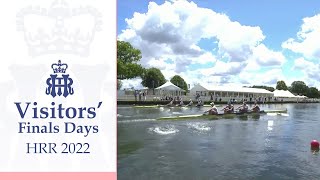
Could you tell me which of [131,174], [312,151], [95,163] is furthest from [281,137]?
[95,163]

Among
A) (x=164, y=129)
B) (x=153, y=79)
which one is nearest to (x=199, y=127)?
(x=164, y=129)

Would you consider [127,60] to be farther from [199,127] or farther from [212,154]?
[212,154]

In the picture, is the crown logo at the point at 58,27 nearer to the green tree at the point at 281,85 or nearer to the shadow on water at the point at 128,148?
the shadow on water at the point at 128,148

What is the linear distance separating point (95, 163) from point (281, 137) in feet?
68.8

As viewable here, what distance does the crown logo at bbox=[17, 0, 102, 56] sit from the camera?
4.27 metres

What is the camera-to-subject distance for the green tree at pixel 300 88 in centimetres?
17250

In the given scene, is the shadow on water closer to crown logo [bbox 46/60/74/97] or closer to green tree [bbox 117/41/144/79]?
crown logo [bbox 46/60/74/97]

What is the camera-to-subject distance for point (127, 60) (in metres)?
69.7

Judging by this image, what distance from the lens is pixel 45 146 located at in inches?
172

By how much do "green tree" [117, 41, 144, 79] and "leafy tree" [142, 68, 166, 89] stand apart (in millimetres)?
48202

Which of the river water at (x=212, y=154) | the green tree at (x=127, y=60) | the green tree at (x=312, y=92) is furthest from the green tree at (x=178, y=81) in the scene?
the river water at (x=212, y=154)

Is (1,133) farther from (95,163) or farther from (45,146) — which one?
(95,163)

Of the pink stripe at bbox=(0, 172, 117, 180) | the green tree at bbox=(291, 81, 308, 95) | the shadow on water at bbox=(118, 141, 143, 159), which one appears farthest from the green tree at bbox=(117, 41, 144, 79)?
the green tree at bbox=(291, 81, 308, 95)

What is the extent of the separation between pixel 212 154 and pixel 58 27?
13.5m
